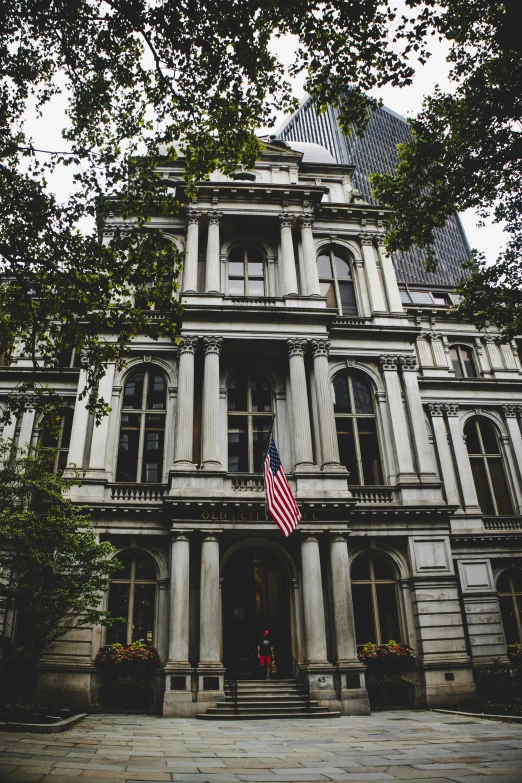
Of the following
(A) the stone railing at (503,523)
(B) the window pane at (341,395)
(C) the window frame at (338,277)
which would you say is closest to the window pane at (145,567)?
(B) the window pane at (341,395)

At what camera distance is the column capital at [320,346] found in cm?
2359

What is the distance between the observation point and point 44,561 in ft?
52.7

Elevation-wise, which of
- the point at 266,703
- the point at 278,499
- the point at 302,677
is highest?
the point at 278,499

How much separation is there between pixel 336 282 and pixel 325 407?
7.45 m

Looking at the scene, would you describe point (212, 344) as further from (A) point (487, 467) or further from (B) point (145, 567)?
(A) point (487, 467)

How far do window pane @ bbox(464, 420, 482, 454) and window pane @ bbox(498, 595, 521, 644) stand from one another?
694cm

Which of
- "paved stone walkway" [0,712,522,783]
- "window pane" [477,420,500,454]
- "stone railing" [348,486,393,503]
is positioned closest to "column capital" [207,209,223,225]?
"stone railing" [348,486,393,503]

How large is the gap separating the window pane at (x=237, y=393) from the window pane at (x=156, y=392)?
2.76m

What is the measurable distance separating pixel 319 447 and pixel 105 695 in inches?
451

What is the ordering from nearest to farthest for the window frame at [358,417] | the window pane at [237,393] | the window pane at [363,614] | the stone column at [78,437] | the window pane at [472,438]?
the window pane at [363,614] < the stone column at [78,437] < the window frame at [358,417] < the window pane at [237,393] < the window pane at [472,438]

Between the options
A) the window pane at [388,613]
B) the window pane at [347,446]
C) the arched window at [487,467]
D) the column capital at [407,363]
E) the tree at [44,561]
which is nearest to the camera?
the tree at [44,561]

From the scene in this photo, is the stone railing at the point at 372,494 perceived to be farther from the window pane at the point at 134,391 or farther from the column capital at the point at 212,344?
the window pane at the point at 134,391

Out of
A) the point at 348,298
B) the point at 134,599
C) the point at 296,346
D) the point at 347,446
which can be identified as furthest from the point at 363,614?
the point at 348,298

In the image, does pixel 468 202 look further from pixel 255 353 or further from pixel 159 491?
pixel 159 491
